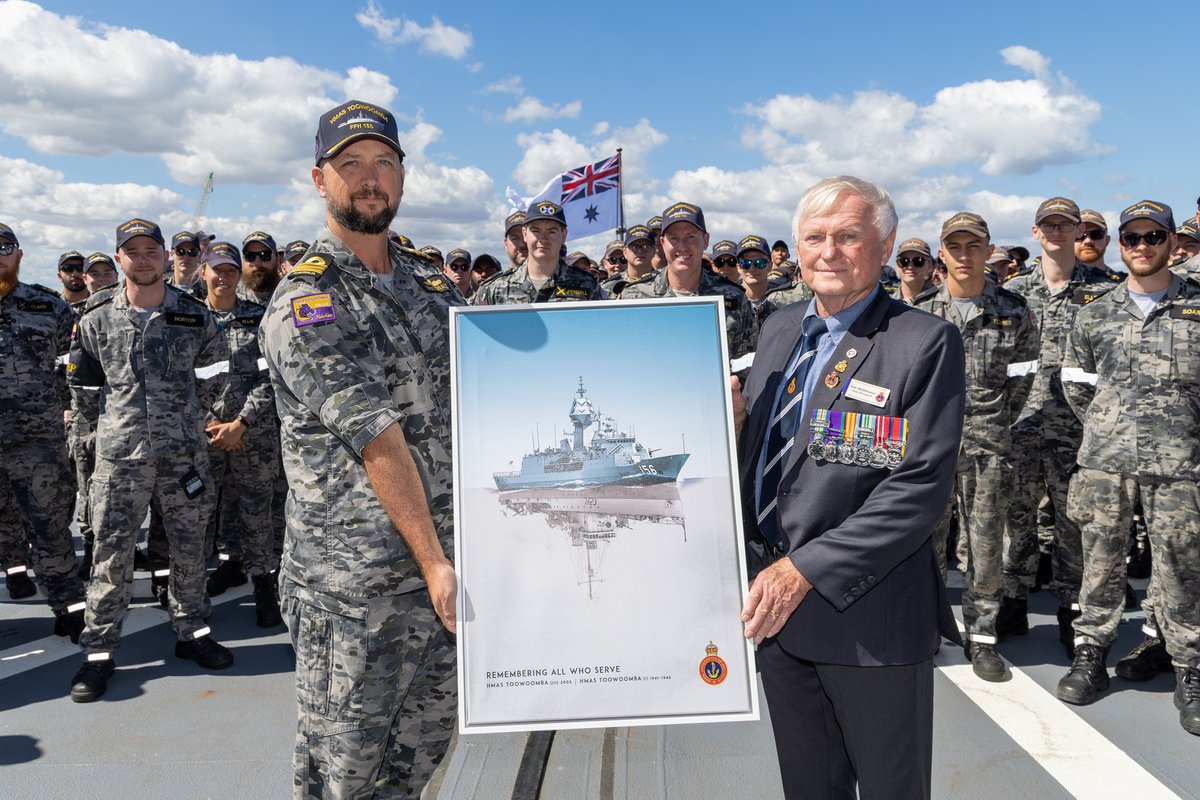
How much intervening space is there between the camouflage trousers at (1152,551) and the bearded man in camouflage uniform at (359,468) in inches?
131

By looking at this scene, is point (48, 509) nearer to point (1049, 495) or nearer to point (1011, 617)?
point (1011, 617)

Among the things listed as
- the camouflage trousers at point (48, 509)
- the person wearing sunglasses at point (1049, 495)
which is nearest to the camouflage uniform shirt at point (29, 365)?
the camouflage trousers at point (48, 509)

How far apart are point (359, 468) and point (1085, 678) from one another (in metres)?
3.68

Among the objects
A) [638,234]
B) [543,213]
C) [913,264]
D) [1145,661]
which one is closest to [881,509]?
[1145,661]

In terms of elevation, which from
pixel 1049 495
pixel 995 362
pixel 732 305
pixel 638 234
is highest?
pixel 638 234

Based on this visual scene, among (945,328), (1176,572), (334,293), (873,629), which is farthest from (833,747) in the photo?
(1176,572)

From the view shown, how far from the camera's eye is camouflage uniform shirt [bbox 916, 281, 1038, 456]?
4.17 m

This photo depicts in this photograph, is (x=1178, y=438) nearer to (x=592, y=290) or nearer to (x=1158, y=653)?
(x=1158, y=653)

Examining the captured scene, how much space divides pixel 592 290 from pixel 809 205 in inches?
134

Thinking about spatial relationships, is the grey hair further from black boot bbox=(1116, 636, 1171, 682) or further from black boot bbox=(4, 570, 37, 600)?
black boot bbox=(4, 570, 37, 600)

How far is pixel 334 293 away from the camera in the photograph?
1884 millimetres

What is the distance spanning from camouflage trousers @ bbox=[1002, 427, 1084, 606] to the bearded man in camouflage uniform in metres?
3.83

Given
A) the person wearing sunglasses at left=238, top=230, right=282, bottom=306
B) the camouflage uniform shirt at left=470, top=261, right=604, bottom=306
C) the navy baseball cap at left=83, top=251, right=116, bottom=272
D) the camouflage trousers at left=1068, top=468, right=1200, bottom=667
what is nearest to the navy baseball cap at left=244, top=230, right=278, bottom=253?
the person wearing sunglasses at left=238, top=230, right=282, bottom=306

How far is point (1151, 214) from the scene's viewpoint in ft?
12.0
